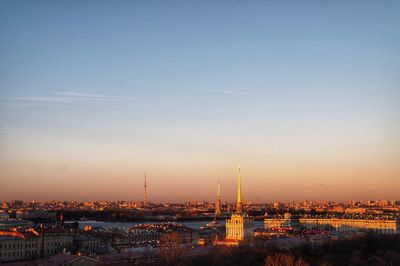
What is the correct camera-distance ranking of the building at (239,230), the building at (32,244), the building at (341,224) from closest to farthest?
1. the building at (32,244)
2. the building at (239,230)
3. the building at (341,224)

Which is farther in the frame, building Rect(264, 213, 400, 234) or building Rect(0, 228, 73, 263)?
building Rect(264, 213, 400, 234)

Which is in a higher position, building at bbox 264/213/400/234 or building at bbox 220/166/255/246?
building at bbox 220/166/255/246

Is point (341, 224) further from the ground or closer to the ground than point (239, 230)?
closer to the ground

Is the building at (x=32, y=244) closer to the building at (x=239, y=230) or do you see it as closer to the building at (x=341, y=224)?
the building at (x=239, y=230)

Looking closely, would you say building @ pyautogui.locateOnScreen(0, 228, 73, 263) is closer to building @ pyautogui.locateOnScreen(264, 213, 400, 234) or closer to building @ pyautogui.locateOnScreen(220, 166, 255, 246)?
building @ pyautogui.locateOnScreen(220, 166, 255, 246)

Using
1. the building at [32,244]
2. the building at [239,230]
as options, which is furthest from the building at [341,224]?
the building at [32,244]

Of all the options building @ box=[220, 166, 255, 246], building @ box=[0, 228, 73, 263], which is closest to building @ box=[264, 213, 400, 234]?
building @ box=[220, 166, 255, 246]

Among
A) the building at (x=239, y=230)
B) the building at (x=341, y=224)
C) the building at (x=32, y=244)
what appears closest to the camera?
the building at (x=32, y=244)

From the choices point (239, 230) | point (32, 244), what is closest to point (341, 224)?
point (239, 230)

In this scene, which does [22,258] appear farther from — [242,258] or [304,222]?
[304,222]

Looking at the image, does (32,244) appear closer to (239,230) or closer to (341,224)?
(239,230)

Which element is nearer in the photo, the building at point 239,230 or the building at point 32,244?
the building at point 32,244
